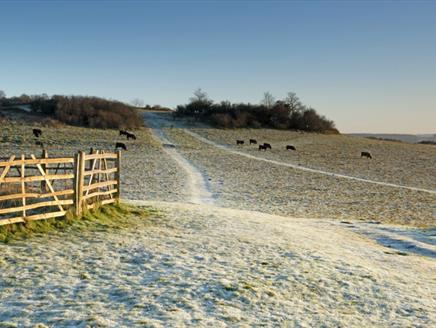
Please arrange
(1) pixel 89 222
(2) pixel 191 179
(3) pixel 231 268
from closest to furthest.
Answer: (3) pixel 231 268 → (1) pixel 89 222 → (2) pixel 191 179

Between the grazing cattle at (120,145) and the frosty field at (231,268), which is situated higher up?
the grazing cattle at (120,145)

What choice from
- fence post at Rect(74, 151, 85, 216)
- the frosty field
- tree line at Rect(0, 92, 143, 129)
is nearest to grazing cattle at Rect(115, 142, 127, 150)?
tree line at Rect(0, 92, 143, 129)

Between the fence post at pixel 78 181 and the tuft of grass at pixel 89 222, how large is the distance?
0.30 metres

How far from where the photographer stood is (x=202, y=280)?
1010cm

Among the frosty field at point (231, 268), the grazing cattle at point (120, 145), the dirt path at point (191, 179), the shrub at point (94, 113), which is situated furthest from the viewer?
the shrub at point (94, 113)

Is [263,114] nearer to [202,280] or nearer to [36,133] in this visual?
[36,133]

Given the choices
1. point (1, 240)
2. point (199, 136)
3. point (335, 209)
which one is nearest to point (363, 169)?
point (335, 209)

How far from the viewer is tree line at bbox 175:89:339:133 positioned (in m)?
92.8

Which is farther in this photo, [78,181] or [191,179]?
[191,179]

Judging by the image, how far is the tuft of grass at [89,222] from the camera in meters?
12.5

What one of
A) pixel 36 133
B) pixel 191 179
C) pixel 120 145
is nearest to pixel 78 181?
pixel 191 179

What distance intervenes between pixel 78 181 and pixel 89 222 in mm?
1439

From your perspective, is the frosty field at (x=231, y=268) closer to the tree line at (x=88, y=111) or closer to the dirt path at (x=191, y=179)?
the dirt path at (x=191, y=179)

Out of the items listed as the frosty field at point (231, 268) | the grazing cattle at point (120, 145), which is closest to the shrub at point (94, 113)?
the grazing cattle at point (120, 145)
